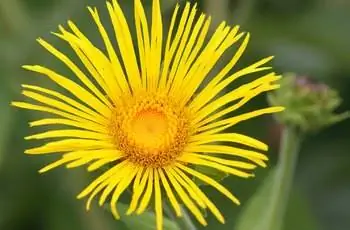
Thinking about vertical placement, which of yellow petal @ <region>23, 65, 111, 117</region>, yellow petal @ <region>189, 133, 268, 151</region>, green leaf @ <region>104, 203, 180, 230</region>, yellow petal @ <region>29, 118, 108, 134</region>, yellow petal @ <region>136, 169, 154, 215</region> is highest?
yellow petal @ <region>23, 65, 111, 117</region>

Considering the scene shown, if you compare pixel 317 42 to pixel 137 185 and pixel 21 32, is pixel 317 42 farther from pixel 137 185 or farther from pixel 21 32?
pixel 137 185

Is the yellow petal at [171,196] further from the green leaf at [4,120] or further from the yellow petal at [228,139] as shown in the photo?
the green leaf at [4,120]

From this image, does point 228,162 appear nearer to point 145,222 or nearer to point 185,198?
point 185,198

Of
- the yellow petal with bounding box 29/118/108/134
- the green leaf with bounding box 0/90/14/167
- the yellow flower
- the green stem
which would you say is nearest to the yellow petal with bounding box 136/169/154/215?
the yellow flower

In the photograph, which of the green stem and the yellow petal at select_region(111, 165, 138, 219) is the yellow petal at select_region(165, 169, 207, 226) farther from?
the green stem

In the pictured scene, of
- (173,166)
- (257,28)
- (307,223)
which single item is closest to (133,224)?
(173,166)

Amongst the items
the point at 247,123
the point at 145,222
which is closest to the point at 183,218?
the point at 145,222

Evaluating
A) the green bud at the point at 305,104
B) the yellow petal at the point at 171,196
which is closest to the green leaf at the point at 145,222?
the yellow petal at the point at 171,196
